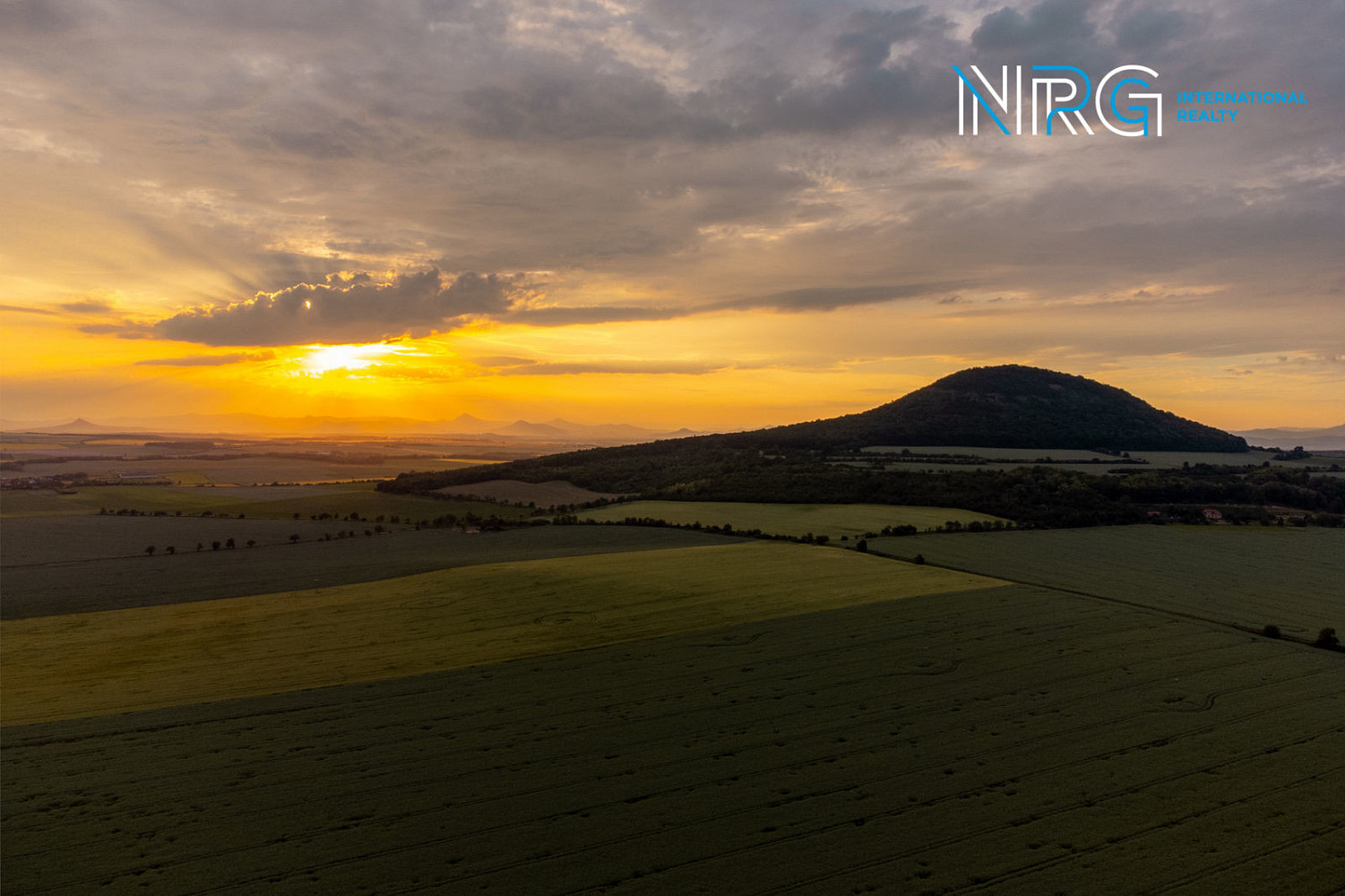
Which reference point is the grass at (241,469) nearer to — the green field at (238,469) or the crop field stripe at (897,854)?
the green field at (238,469)

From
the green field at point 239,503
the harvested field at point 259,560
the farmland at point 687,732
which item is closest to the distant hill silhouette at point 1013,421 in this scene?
the green field at point 239,503

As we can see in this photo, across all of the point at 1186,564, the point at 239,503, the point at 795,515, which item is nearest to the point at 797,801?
the point at 1186,564

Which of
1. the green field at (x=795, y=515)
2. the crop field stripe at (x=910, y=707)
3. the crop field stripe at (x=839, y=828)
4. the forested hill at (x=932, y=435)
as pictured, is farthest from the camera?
the forested hill at (x=932, y=435)

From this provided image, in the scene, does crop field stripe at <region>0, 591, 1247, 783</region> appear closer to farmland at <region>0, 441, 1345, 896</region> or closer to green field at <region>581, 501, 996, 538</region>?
farmland at <region>0, 441, 1345, 896</region>

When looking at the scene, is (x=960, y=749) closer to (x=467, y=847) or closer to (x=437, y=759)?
(x=467, y=847)

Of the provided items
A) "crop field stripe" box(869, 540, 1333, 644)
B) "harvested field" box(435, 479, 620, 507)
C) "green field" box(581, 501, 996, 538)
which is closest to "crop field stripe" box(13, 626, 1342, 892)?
"crop field stripe" box(869, 540, 1333, 644)

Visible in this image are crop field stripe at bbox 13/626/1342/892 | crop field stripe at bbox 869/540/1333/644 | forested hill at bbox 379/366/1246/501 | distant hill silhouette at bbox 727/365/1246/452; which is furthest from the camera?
distant hill silhouette at bbox 727/365/1246/452

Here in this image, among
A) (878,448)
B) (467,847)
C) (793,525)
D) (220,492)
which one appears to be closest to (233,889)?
(467,847)
